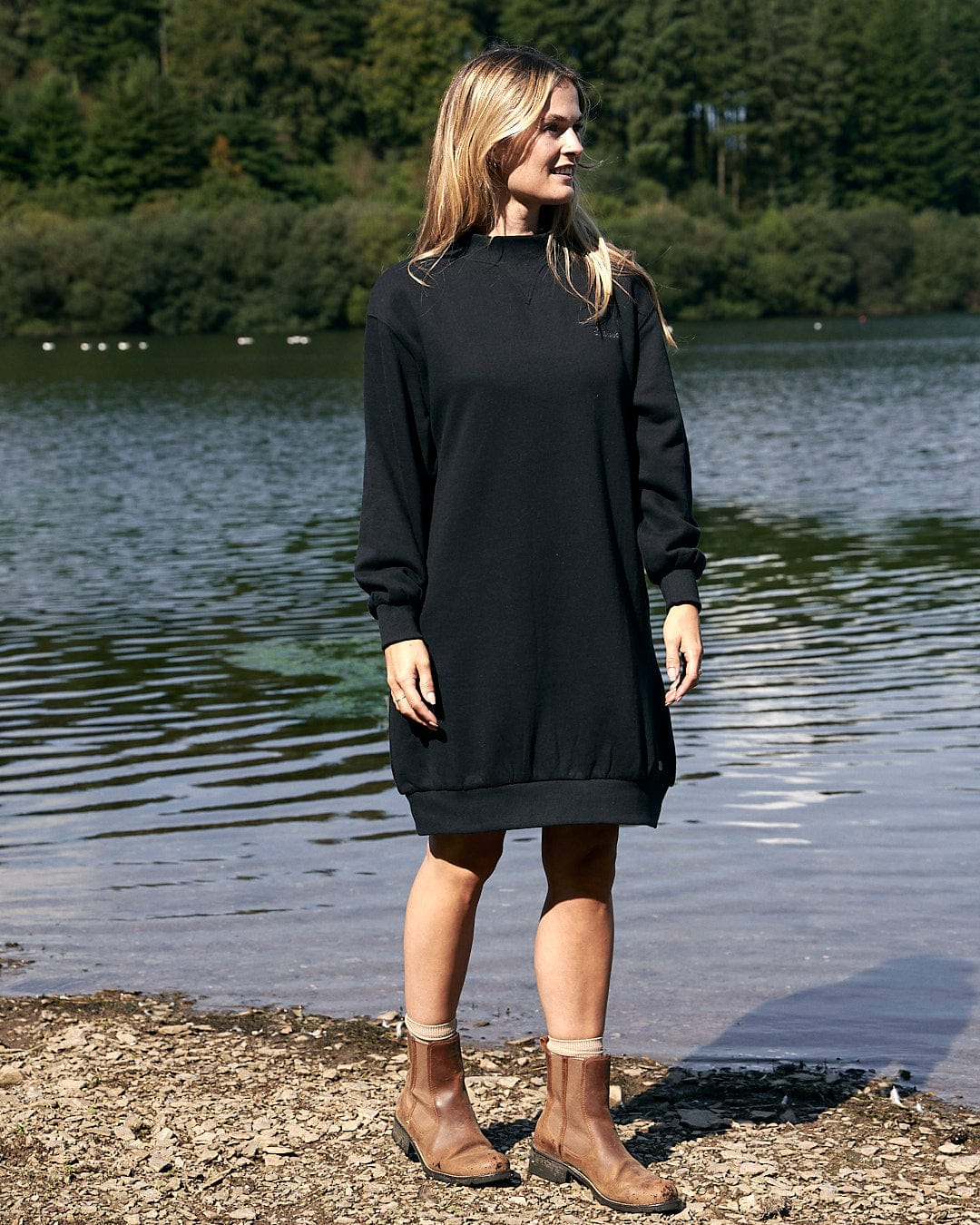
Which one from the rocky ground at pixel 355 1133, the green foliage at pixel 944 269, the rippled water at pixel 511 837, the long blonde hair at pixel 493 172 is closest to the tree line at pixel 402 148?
the green foliage at pixel 944 269

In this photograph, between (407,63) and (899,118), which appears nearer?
(407,63)

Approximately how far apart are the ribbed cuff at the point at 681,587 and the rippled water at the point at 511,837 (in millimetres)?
1536

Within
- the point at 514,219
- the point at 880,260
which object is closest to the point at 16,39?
the point at 880,260

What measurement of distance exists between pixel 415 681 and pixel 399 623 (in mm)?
116

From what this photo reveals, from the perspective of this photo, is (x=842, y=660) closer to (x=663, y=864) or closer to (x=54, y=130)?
(x=663, y=864)

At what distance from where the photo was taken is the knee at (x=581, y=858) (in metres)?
3.39

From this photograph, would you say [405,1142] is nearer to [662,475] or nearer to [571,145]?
[662,475]

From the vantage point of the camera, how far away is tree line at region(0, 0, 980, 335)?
86188 millimetres

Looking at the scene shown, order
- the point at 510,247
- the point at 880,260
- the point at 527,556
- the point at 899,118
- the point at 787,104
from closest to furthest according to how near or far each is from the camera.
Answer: the point at 527,556 → the point at 510,247 → the point at 880,260 → the point at 787,104 → the point at 899,118

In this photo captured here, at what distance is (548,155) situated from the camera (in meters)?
3.36

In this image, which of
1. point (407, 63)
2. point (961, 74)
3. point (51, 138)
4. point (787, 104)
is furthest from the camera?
point (961, 74)

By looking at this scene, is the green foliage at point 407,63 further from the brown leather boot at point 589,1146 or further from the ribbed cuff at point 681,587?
the brown leather boot at point 589,1146

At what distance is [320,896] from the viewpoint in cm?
609

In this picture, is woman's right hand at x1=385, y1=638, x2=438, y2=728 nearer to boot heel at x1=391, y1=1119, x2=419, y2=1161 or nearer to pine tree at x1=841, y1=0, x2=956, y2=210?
boot heel at x1=391, y1=1119, x2=419, y2=1161
